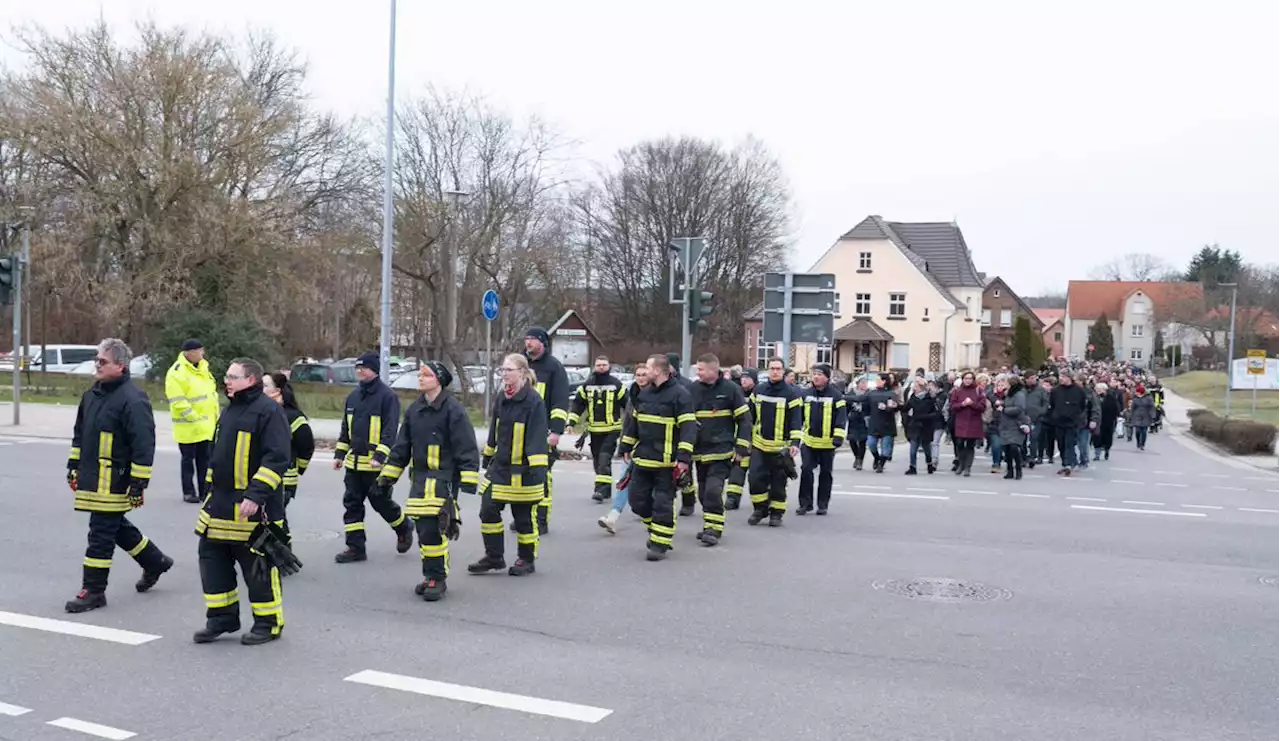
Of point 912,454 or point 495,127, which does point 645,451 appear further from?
point 495,127

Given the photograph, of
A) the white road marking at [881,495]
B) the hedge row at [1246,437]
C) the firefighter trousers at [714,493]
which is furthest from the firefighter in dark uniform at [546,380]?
the hedge row at [1246,437]

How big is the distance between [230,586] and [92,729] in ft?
5.20

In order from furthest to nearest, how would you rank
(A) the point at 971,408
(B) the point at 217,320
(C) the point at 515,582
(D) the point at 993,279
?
(D) the point at 993,279, (B) the point at 217,320, (A) the point at 971,408, (C) the point at 515,582

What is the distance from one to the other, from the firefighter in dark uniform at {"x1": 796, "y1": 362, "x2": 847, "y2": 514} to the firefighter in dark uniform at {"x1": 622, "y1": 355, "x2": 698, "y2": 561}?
3275 mm

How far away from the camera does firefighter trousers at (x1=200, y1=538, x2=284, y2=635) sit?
6.70 metres

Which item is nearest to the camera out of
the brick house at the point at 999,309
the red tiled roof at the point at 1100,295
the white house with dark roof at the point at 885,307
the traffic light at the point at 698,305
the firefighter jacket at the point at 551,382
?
the firefighter jacket at the point at 551,382

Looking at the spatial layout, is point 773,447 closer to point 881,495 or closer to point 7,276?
point 881,495

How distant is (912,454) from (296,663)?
536 inches

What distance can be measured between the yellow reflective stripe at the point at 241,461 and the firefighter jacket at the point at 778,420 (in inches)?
236

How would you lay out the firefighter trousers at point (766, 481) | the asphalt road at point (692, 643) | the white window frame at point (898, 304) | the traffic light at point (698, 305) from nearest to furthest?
the asphalt road at point (692, 643)
the firefighter trousers at point (766, 481)
the traffic light at point (698, 305)
the white window frame at point (898, 304)

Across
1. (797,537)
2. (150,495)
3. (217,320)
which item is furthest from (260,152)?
(797,537)

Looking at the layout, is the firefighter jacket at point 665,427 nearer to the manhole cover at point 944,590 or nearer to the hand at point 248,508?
the manhole cover at point 944,590

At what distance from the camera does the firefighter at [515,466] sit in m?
8.70

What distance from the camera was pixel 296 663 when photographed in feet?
20.9
